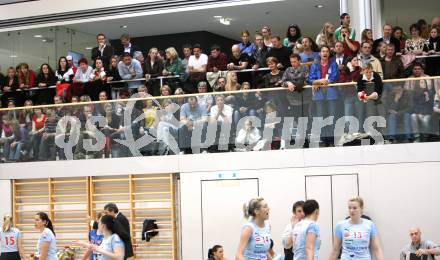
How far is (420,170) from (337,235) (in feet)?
20.4

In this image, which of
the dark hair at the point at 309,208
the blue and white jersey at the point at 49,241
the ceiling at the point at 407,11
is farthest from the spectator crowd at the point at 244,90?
the dark hair at the point at 309,208

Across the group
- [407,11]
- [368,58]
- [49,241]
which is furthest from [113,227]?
[407,11]

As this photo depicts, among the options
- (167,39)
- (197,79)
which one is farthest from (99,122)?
(167,39)

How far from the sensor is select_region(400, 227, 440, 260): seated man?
13672 mm

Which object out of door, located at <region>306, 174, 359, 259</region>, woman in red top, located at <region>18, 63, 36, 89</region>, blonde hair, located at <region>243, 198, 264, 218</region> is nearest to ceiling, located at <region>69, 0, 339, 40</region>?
woman in red top, located at <region>18, 63, 36, 89</region>

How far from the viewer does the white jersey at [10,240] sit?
1495 centimetres

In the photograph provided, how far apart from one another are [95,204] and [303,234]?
29.9ft

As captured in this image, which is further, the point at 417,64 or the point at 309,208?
the point at 417,64

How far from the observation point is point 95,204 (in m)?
18.3

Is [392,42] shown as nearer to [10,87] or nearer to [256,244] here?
[256,244]

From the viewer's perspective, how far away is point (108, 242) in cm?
930

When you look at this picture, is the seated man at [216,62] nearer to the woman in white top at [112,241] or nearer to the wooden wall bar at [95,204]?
the wooden wall bar at [95,204]

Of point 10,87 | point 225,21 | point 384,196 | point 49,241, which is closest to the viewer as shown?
point 49,241

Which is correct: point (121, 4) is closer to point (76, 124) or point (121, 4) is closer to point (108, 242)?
point (76, 124)
